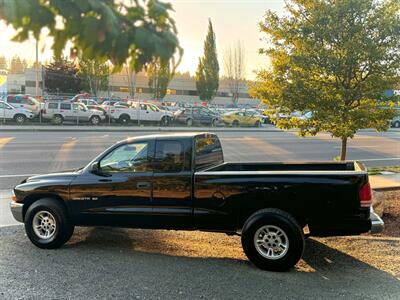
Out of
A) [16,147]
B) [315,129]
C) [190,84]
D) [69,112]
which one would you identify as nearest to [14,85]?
[190,84]

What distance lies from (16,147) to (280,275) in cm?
1452

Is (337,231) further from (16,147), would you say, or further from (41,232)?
(16,147)

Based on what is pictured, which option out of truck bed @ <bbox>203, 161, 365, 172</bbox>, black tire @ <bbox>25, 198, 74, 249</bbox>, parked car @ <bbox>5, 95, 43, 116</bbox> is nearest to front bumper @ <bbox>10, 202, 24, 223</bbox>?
black tire @ <bbox>25, 198, 74, 249</bbox>

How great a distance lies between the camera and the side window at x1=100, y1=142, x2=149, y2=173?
221 inches

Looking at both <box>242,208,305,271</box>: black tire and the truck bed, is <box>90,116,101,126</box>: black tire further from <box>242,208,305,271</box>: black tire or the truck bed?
<box>242,208,305,271</box>: black tire

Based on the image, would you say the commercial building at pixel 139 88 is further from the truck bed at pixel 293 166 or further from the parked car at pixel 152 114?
the truck bed at pixel 293 166

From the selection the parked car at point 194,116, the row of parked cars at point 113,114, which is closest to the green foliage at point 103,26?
the row of parked cars at point 113,114

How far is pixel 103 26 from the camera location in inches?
69.4

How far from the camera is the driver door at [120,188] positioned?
5.52m

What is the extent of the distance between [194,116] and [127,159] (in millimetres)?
29044

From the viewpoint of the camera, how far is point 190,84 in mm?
80062

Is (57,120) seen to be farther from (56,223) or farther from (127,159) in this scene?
(127,159)

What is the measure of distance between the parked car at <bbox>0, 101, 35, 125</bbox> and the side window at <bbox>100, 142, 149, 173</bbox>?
26.3 metres

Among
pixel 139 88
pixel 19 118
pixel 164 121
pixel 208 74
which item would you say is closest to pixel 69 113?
pixel 19 118
